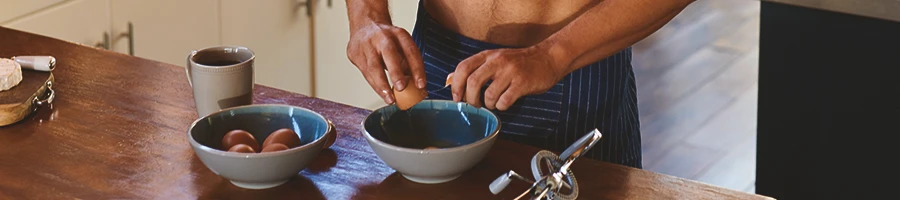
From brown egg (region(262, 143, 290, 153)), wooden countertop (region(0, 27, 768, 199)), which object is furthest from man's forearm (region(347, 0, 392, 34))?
brown egg (region(262, 143, 290, 153))

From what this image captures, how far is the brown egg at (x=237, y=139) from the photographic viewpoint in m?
1.26

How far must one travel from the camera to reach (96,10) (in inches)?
102

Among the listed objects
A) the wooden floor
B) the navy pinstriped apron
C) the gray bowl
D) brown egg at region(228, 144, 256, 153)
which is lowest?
the wooden floor

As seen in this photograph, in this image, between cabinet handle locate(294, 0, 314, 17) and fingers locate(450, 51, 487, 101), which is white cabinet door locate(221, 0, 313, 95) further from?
fingers locate(450, 51, 487, 101)

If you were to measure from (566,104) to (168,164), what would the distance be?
62 cm

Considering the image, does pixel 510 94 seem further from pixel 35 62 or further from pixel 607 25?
pixel 35 62

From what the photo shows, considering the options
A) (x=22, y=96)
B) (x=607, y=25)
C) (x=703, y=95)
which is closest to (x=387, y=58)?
(x=607, y=25)

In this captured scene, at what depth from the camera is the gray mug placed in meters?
1.34

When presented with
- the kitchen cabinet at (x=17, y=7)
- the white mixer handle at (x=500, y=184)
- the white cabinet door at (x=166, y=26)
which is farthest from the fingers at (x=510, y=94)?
the white cabinet door at (x=166, y=26)

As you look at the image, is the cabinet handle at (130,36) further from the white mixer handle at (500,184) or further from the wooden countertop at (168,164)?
the white mixer handle at (500,184)

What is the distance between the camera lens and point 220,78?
1344 millimetres

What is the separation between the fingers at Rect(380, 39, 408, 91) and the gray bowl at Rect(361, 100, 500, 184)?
45mm

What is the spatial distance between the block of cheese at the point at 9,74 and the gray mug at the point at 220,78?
27 cm

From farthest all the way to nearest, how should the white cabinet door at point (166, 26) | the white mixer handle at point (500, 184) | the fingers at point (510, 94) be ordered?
1. the white cabinet door at point (166, 26)
2. the fingers at point (510, 94)
3. the white mixer handle at point (500, 184)
